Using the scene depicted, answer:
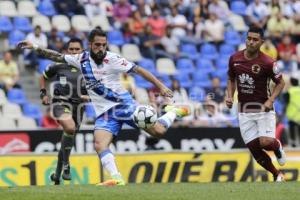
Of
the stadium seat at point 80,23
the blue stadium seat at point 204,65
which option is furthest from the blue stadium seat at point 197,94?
the stadium seat at point 80,23

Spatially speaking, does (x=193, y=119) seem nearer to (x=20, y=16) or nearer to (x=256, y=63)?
(x=20, y=16)

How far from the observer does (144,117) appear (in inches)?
525

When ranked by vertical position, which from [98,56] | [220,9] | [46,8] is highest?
[98,56]

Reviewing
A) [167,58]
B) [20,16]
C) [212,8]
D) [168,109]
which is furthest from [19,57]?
[168,109]

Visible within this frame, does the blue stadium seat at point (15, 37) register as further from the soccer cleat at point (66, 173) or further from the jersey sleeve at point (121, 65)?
the jersey sleeve at point (121, 65)

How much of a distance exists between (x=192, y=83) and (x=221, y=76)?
1.15 meters

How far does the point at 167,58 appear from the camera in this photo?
86.3 feet

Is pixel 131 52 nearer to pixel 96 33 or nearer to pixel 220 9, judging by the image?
pixel 220 9

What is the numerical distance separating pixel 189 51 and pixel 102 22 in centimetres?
273

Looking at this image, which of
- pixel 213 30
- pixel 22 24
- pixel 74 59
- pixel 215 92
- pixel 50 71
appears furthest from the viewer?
pixel 213 30

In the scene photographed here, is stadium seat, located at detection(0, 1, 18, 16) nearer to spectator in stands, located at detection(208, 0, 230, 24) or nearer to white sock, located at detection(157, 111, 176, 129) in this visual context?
spectator in stands, located at detection(208, 0, 230, 24)

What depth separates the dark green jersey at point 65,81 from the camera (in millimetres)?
15172

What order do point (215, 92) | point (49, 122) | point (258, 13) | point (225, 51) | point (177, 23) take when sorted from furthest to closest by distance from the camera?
point (258, 13), point (225, 51), point (177, 23), point (215, 92), point (49, 122)

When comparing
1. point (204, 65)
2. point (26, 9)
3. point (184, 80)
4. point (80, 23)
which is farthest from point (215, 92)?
point (26, 9)
